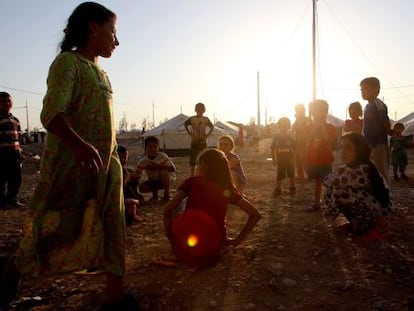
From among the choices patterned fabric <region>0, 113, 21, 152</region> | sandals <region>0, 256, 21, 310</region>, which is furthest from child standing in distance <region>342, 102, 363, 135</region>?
patterned fabric <region>0, 113, 21, 152</region>

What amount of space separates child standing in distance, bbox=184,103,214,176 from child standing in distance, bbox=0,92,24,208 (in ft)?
10.5

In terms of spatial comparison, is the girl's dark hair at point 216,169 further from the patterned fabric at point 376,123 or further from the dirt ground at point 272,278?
the patterned fabric at point 376,123

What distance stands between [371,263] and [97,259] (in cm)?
217

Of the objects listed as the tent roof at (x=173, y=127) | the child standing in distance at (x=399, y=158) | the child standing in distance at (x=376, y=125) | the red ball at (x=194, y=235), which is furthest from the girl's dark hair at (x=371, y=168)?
the tent roof at (x=173, y=127)

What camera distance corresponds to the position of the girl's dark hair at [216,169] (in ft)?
9.71

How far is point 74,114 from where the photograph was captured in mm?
2070

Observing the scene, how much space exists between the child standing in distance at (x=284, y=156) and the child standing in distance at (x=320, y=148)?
1.47 meters

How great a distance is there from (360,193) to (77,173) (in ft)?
9.20

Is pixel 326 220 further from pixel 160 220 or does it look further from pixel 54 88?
pixel 54 88

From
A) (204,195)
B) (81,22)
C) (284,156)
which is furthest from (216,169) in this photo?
(284,156)

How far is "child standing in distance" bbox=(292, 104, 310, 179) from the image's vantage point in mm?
8477

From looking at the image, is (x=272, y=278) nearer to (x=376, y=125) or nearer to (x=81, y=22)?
(x=81, y=22)

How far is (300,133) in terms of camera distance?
8781 millimetres

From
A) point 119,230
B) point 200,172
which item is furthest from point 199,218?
point 119,230
